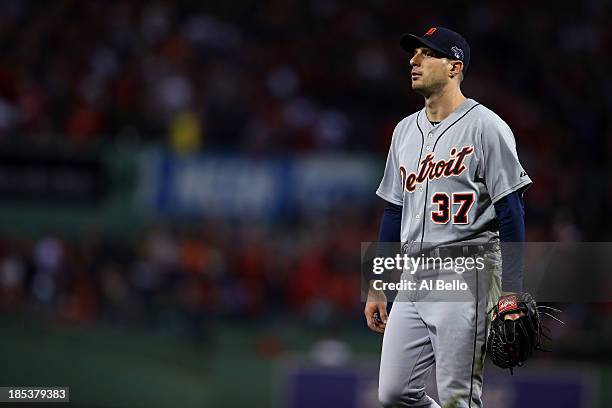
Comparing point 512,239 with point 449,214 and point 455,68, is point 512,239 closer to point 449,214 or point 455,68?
point 449,214

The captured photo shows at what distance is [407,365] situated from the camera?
3729 mm

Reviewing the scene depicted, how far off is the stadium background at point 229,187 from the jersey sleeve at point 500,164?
472 centimetres

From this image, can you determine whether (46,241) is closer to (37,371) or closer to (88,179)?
(88,179)

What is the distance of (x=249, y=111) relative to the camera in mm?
10930

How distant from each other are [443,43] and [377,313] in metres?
1.14

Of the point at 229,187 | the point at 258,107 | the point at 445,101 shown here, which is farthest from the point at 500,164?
the point at 258,107

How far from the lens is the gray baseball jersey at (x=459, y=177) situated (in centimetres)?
361

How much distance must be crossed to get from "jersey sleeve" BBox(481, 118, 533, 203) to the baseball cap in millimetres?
330

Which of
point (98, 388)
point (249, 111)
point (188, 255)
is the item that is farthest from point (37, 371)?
point (249, 111)

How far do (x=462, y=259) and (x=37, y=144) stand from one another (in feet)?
22.9

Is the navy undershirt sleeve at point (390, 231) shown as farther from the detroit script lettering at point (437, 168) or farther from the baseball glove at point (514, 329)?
the baseball glove at point (514, 329)

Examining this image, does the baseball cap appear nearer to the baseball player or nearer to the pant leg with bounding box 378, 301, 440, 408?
the baseball player

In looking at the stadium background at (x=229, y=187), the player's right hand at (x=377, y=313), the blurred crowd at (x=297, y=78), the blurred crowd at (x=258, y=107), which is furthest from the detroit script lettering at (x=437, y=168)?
the blurred crowd at (x=297, y=78)

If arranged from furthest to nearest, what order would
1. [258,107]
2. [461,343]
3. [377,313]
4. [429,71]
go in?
[258,107] < [377,313] < [429,71] < [461,343]
